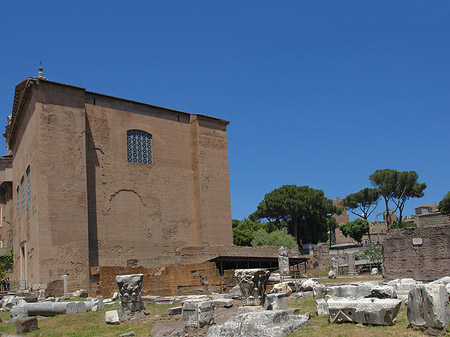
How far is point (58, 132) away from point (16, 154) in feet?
24.6

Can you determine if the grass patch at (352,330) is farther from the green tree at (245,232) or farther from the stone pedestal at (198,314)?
the green tree at (245,232)

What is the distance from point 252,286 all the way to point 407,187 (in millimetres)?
41177

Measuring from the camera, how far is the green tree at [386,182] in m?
48.2

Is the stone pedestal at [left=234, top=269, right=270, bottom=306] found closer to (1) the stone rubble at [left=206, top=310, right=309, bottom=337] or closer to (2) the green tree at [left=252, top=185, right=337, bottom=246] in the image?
(1) the stone rubble at [left=206, top=310, right=309, bottom=337]

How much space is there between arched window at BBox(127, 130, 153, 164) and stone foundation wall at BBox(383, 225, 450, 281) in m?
15.6

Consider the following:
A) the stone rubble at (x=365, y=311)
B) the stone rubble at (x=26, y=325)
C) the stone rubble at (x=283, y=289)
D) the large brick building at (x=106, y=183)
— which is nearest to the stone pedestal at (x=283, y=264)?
the stone rubble at (x=283, y=289)

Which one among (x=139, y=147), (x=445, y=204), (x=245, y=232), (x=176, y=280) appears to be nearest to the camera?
(x=176, y=280)

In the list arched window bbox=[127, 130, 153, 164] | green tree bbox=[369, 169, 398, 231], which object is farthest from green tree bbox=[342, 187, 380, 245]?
arched window bbox=[127, 130, 153, 164]

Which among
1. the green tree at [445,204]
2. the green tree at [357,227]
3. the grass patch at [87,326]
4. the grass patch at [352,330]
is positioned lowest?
the grass patch at [87,326]

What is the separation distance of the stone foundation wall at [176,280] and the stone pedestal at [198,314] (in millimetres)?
8652

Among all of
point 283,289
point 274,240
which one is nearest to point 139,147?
point 283,289

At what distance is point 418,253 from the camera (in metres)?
15.1

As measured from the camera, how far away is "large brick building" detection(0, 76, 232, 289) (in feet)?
75.7

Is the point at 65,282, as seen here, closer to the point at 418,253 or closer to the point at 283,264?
the point at 283,264
